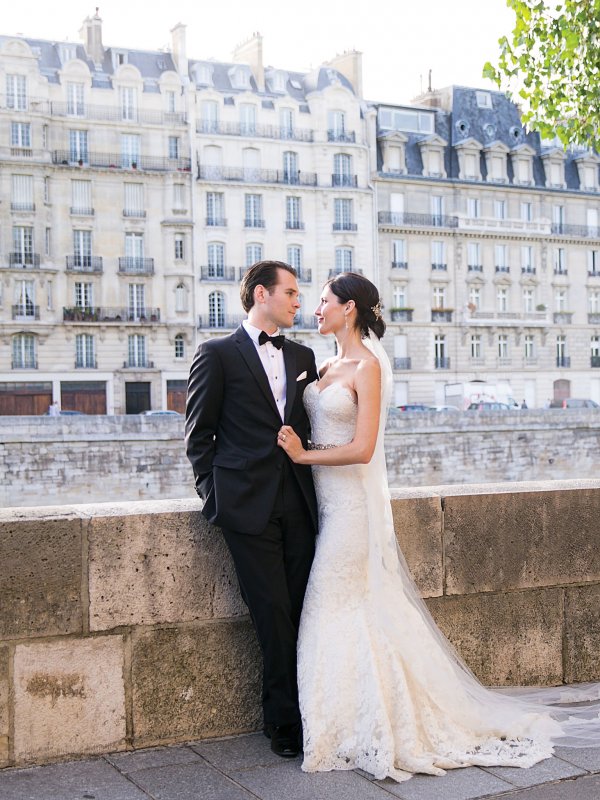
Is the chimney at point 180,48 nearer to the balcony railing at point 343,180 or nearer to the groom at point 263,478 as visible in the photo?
the balcony railing at point 343,180

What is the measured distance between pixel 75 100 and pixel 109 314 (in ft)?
31.2

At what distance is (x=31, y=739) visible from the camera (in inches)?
154

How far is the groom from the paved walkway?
24 centimetres

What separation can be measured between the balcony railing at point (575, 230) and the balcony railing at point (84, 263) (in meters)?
25.1

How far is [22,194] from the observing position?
156ft

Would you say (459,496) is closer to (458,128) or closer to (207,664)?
(207,664)

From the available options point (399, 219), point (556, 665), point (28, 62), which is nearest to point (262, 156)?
point (399, 219)

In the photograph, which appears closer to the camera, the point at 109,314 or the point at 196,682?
the point at 196,682

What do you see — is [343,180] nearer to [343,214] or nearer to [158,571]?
[343,214]

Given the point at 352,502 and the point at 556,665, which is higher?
the point at 352,502

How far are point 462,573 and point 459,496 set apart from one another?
1.09 ft

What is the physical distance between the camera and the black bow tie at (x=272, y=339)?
420cm

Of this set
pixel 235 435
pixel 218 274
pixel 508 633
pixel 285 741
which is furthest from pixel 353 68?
pixel 285 741

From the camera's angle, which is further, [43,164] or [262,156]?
[262,156]
